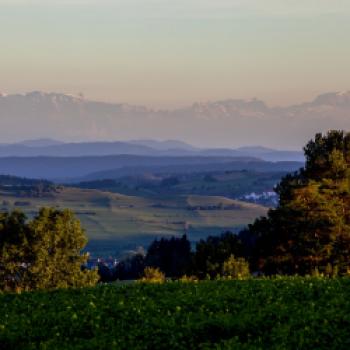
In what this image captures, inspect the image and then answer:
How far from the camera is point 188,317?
28.9 meters

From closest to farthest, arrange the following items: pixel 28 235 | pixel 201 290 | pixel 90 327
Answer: pixel 90 327 → pixel 201 290 → pixel 28 235

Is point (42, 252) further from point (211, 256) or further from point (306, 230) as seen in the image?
point (306, 230)

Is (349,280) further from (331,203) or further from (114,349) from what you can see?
(331,203)

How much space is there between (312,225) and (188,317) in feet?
160

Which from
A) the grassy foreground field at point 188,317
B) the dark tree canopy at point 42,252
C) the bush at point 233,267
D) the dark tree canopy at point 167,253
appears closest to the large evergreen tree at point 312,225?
the bush at point 233,267

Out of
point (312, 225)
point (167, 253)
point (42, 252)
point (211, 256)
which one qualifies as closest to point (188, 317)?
point (312, 225)

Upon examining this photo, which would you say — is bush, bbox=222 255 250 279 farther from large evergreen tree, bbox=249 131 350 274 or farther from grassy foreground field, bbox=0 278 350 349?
grassy foreground field, bbox=0 278 350 349

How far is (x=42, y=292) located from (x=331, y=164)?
4687cm

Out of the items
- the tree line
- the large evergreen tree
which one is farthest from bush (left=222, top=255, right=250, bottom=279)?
the large evergreen tree

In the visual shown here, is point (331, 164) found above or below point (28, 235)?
above

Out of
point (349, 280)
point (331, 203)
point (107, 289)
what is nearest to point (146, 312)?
point (107, 289)

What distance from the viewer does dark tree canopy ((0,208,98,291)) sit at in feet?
273

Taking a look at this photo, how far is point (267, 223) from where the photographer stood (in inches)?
3169

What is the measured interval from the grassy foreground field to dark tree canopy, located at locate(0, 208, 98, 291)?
154 ft
